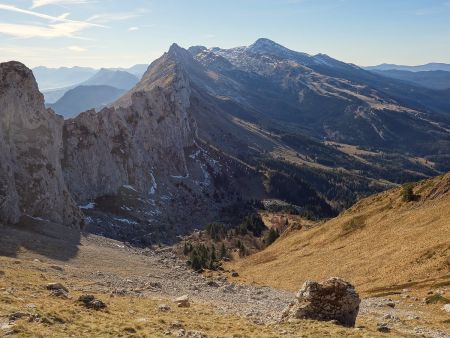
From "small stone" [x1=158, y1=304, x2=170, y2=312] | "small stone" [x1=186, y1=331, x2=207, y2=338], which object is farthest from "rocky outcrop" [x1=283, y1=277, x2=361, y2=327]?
"small stone" [x1=158, y1=304, x2=170, y2=312]

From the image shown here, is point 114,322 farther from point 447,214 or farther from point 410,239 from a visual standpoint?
point 447,214

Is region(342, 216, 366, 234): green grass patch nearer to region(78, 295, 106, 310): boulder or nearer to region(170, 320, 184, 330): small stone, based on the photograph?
region(170, 320, 184, 330): small stone

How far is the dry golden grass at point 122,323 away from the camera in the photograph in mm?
25688

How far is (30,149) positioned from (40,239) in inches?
1517

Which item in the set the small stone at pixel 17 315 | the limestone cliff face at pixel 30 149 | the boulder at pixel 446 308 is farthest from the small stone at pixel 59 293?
the limestone cliff face at pixel 30 149

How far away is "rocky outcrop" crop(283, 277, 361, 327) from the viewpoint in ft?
107

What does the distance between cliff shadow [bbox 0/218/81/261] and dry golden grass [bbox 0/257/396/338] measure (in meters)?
35.9

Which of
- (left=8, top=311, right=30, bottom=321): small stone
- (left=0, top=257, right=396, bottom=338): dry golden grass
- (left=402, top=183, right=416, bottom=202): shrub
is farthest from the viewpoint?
(left=402, top=183, right=416, bottom=202): shrub

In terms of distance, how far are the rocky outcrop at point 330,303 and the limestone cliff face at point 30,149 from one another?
3019 inches

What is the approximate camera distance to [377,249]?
67000 mm

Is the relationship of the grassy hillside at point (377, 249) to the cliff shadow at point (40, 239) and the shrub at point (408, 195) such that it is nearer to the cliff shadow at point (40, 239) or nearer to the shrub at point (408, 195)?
the shrub at point (408, 195)

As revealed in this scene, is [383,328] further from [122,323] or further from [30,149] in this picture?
[30,149]

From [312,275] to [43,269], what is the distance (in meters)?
38.8

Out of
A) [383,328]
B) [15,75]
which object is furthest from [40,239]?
[383,328]
